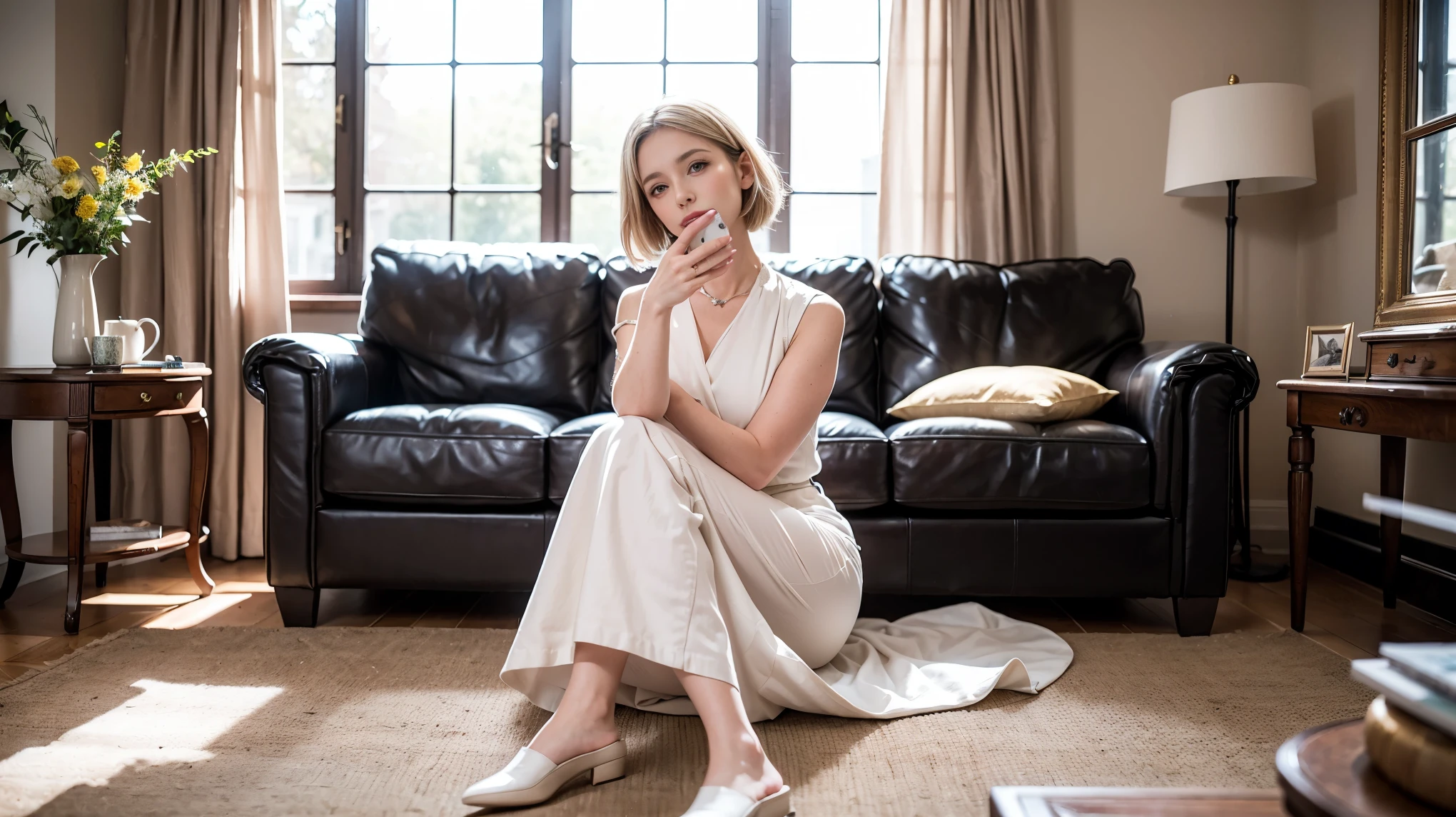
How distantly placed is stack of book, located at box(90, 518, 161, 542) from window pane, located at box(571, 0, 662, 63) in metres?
2.07

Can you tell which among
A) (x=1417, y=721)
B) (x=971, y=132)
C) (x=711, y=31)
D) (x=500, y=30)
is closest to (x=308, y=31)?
(x=500, y=30)

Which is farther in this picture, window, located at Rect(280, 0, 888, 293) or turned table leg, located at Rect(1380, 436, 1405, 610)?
window, located at Rect(280, 0, 888, 293)

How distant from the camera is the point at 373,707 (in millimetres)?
1691

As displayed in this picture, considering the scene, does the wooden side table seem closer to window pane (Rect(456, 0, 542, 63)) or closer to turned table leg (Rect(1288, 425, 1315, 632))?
window pane (Rect(456, 0, 542, 63))

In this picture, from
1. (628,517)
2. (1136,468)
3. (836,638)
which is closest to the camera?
(628,517)

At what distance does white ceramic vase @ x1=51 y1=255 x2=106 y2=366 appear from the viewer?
247 cm

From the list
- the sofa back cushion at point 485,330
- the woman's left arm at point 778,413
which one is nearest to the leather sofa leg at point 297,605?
the sofa back cushion at point 485,330

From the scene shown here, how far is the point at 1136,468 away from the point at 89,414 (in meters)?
2.48

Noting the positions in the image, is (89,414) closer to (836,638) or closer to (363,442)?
(363,442)

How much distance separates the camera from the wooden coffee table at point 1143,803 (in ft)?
2.17

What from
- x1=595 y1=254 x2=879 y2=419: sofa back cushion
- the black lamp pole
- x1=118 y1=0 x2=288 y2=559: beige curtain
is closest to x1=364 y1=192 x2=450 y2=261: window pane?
x1=118 y1=0 x2=288 y2=559: beige curtain

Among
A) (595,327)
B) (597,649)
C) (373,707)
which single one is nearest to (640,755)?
(597,649)

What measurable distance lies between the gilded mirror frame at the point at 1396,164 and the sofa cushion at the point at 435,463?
7.61 feet

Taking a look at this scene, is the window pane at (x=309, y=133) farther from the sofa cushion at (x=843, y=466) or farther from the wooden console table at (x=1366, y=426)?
the wooden console table at (x=1366, y=426)
